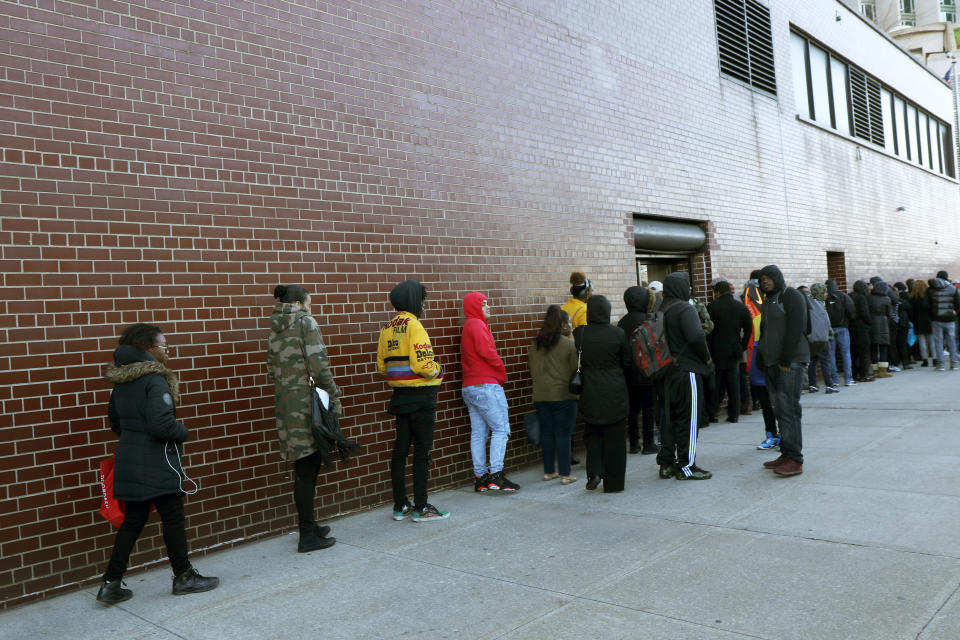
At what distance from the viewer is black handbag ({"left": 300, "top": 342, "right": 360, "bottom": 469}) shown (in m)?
4.84

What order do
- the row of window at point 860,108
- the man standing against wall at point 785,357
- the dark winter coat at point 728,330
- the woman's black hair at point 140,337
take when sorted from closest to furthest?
1. the woman's black hair at point 140,337
2. the man standing against wall at point 785,357
3. the dark winter coat at point 728,330
4. the row of window at point 860,108

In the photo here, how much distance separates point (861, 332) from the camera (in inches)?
493

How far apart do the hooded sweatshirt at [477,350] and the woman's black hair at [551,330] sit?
0.49 metres

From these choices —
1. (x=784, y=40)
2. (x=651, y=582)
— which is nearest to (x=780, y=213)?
(x=784, y=40)

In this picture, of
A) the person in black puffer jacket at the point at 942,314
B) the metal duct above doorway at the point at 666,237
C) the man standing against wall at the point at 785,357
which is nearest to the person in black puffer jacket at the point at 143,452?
the man standing against wall at the point at 785,357

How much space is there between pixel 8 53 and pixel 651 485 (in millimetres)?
5789

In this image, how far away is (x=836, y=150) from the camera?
50.3ft

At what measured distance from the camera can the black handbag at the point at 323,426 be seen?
4.84 m

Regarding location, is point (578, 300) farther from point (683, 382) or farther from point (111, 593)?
point (111, 593)

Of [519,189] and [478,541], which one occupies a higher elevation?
[519,189]

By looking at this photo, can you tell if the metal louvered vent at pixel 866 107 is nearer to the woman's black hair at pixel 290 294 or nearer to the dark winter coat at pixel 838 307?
the dark winter coat at pixel 838 307

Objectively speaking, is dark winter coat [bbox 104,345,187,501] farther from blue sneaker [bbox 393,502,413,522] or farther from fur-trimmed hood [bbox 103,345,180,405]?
blue sneaker [bbox 393,502,413,522]

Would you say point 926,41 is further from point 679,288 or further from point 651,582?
point 651,582

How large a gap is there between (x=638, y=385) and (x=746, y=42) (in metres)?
7.81
